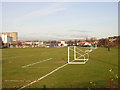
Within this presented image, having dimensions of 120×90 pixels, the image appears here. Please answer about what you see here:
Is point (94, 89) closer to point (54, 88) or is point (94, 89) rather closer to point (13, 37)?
point (54, 88)

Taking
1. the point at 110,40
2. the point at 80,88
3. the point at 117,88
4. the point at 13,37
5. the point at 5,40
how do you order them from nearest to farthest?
the point at 117,88 → the point at 80,88 → the point at 110,40 → the point at 5,40 → the point at 13,37

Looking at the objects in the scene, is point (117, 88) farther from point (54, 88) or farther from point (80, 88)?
point (54, 88)

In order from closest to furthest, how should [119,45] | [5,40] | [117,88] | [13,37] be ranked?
[117,88] → [119,45] → [5,40] → [13,37]

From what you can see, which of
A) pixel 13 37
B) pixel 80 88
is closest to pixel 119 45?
pixel 80 88

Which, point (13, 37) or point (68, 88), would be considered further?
point (13, 37)

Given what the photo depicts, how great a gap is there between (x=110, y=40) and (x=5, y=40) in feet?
215

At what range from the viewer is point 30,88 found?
6.95 m

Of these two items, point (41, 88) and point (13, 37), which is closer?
point (41, 88)

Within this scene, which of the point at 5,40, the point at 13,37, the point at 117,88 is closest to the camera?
the point at 117,88

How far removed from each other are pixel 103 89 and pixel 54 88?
193cm

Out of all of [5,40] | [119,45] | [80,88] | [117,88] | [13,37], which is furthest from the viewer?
[13,37]

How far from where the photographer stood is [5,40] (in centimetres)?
10388

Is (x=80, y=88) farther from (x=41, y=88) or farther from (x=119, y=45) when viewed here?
(x=119, y=45)

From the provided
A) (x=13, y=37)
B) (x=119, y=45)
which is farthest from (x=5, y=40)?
(x=119, y=45)
